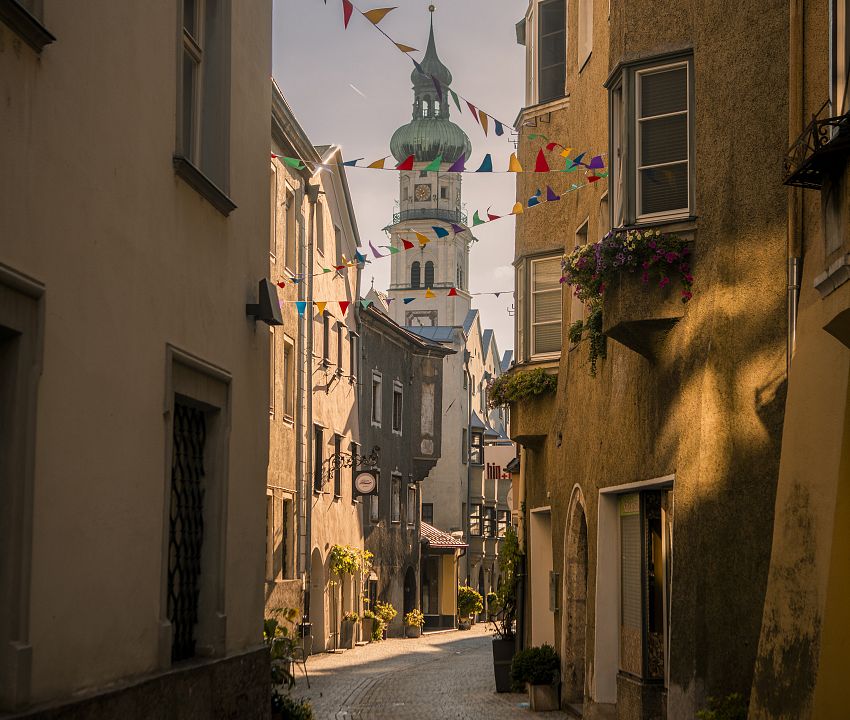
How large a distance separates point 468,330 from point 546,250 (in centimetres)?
6144

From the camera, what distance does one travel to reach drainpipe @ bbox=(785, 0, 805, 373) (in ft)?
38.1

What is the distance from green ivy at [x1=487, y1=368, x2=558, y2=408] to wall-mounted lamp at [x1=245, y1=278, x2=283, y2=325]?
1009 centimetres

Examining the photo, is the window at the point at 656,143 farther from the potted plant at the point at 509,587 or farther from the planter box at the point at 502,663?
the potted plant at the point at 509,587

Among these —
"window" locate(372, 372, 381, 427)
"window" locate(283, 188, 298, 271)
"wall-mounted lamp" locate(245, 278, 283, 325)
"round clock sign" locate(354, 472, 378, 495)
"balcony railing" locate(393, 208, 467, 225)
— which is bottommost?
"round clock sign" locate(354, 472, 378, 495)

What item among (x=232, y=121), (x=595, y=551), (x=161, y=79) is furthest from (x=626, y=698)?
(x=161, y=79)

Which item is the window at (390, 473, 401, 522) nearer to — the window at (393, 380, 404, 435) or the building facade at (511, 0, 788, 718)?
the window at (393, 380, 404, 435)

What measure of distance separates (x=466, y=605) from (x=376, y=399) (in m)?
15.6

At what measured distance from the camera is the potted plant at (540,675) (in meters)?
18.6

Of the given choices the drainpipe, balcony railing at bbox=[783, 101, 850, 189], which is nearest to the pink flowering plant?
the drainpipe

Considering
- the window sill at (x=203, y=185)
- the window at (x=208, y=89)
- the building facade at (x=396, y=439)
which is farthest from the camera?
the building facade at (x=396, y=439)

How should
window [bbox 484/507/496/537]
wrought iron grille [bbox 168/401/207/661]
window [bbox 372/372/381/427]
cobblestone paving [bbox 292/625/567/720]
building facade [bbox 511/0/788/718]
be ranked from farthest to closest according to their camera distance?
window [bbox 484/507/496/537] → window [bbox 372/372/381/427] → cobblestone paving [bbox 292/625/567/720] → building facade [bbox 511/0/788/718] → wrought iron grille [bbox 168/401/207/661]

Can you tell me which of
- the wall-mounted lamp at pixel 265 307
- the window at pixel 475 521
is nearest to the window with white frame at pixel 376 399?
the window at pixel 475 521

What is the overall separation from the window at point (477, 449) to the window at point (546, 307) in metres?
48.8

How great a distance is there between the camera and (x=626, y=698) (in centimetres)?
1491
